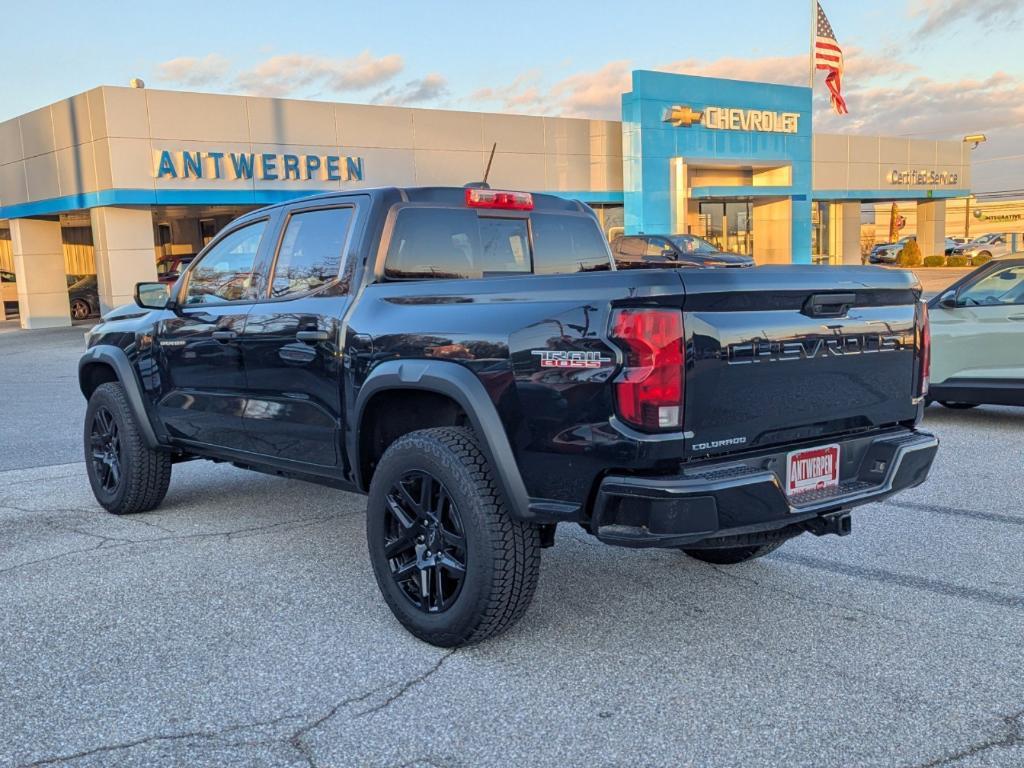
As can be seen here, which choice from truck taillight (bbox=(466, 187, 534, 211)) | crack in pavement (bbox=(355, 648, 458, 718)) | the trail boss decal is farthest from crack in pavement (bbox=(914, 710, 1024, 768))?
truck taillight (bbox=(466, 187, 534, 211))

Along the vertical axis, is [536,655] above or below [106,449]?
below

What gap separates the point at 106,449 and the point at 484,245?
310 centimetres

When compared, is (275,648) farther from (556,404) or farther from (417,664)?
(556,404)

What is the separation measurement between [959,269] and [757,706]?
41498 millimetres

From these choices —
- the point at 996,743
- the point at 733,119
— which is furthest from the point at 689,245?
the point at 996,743

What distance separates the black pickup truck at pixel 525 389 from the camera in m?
3.24

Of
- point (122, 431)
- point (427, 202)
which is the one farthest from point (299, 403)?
point (122, 431)

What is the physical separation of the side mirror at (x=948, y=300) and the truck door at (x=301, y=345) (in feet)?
20.7

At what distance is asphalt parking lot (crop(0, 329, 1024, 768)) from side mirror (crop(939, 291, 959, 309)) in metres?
3.29

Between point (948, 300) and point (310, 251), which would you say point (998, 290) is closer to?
point (948, 300)

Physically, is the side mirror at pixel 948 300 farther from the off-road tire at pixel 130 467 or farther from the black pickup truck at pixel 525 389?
the off-road tire at pixel 130 467

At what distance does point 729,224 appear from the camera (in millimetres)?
37812

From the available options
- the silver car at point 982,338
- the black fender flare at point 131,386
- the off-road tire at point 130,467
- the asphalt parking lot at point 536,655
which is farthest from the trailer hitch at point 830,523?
the silver car at point 982,338

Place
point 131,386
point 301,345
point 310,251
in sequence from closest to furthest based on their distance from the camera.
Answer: point 301,345
point 310,251
point 131,386
